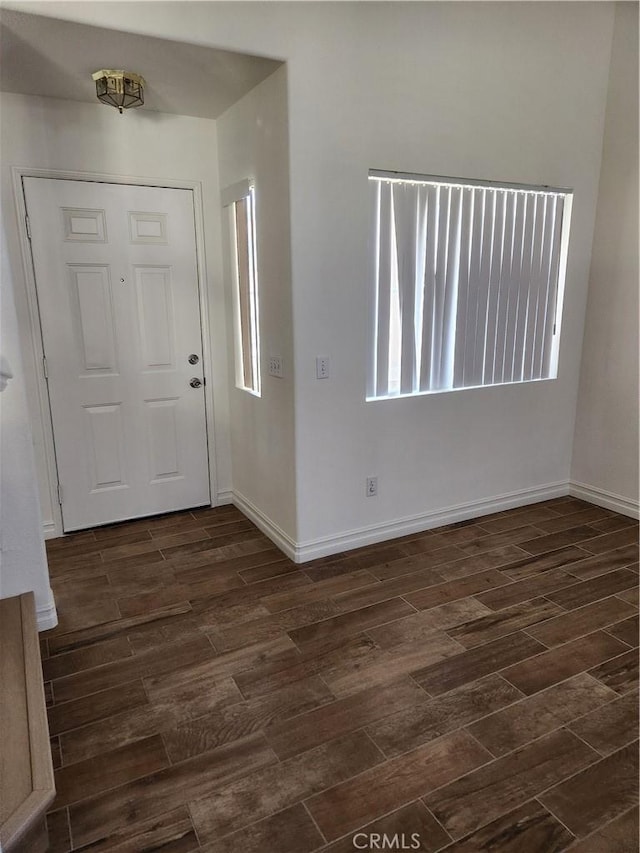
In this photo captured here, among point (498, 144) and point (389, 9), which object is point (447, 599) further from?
point (389, 9)

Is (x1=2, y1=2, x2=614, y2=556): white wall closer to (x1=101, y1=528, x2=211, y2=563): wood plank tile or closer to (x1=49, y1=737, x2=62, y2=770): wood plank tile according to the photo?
(x1=101, y1=528, x2=211, y2=563): wood plank tile

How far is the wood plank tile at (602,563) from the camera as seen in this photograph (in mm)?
2920

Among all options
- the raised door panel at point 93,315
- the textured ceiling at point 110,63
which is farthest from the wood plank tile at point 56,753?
the textured ceiling at point 110,63

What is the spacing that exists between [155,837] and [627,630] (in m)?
2.03

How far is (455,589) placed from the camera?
2.77 metres

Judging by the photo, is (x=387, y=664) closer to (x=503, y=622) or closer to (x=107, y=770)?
(x=503, y=622)

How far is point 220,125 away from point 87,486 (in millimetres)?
2360

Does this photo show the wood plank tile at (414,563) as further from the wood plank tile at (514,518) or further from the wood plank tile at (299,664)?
the wood plank tile at (299,664)

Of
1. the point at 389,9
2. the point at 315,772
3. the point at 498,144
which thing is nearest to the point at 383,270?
the point at 498,144

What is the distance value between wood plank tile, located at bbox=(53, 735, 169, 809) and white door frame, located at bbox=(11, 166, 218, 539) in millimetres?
1906

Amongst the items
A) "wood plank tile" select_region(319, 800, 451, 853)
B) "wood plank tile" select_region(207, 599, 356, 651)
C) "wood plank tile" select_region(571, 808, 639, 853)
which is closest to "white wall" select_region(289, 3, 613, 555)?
"wood plank tile" select_region(207, 599, 356, 651)

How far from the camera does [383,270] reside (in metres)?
2.98

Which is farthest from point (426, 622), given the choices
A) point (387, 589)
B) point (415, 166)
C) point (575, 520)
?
point (415, 166)

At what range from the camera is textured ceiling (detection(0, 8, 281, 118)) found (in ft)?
7.31
